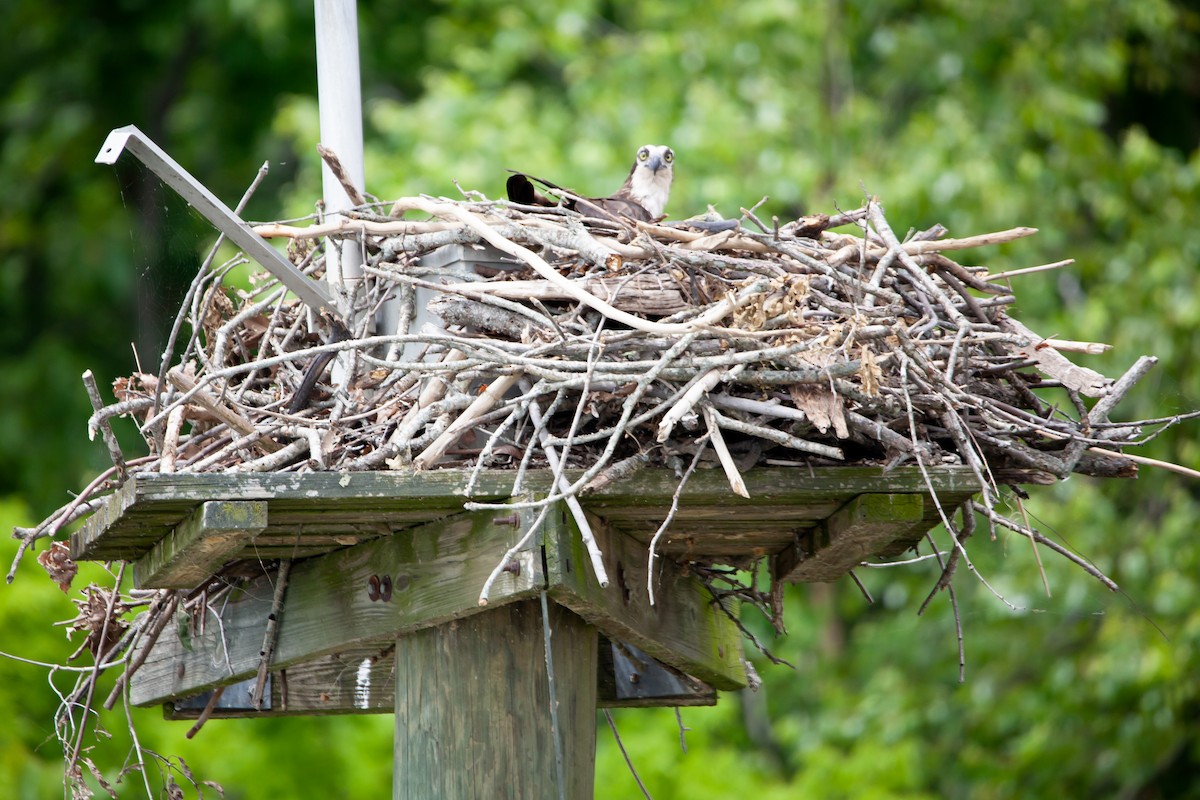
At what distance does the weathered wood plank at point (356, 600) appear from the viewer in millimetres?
3201

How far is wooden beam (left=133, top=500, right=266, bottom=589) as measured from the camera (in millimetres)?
3021

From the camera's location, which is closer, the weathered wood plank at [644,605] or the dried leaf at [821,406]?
the dried leaf at [821,406]

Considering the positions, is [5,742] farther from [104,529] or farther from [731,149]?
[731,149]

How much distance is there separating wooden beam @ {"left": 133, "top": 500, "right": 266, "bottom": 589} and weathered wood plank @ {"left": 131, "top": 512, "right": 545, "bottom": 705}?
0.24 m

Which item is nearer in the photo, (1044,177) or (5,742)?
(5,742)

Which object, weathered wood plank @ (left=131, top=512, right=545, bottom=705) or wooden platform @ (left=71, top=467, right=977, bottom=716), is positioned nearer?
wooden platform @ (left=71, top=467, right=977, bottom=716)

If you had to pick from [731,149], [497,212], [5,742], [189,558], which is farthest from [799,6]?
[189,558]

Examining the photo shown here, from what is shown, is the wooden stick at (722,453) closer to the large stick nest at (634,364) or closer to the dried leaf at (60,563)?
the large stick nest at (634,364)

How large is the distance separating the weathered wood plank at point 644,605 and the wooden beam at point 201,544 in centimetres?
59

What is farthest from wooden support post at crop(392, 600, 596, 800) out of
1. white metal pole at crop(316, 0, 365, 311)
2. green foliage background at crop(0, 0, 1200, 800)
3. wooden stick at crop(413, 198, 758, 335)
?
green foliage background at crop(0, 0, 1200, 800)

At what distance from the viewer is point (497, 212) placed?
3719 millimetres

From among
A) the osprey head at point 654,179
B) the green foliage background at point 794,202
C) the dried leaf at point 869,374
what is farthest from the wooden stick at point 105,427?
the green foliage background at point 794,202

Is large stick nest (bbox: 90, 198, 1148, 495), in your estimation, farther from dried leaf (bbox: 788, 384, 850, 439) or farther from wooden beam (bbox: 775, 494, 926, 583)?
wooden beam (bbox: 775, 494, 926, 583)

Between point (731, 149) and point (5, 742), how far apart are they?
5.65m
